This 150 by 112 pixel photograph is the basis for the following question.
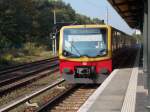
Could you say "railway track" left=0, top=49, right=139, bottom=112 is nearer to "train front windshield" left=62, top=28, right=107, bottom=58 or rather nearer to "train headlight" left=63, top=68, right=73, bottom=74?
"train headlight" left=63, top=68, right=73, bottom=74

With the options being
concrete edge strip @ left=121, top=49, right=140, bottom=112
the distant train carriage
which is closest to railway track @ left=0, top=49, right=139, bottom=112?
the distant train carriage

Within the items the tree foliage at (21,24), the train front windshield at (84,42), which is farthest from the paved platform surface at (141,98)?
the tree foliage at (21,24)

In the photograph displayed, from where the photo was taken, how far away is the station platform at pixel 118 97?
428 inches

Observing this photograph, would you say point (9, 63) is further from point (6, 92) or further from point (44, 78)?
point (6, 92)

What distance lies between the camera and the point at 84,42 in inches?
737

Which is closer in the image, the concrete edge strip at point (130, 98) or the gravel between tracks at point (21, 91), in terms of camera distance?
the concrete edge strip at point (130, 98)

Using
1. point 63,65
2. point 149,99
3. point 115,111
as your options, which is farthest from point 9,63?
point 149,99

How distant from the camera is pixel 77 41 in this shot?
18750mm

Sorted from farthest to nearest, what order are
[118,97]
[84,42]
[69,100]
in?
[84,42], [69,100], [118,97]

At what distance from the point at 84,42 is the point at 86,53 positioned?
1.51 feet

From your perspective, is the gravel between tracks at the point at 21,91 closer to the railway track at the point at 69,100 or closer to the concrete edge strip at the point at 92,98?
the railway track at the point at 69,100

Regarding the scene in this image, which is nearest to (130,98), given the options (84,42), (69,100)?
(69,100)

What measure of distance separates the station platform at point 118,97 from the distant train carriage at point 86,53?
2.28 ft

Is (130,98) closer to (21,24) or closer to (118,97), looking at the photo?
(118,97)
